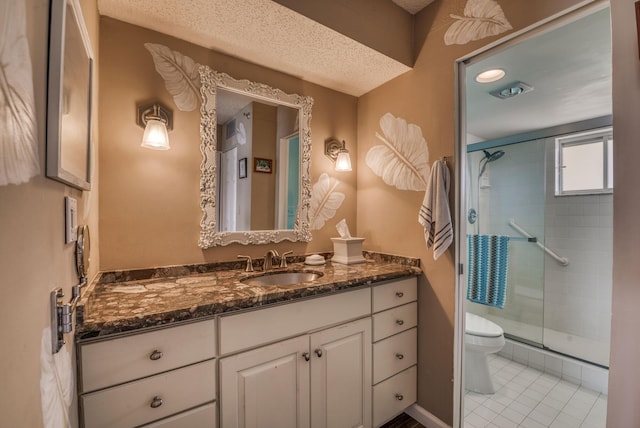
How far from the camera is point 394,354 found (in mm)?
1639

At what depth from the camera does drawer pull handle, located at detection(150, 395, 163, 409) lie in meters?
0.93

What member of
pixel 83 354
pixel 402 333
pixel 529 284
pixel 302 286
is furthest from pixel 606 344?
pixel 83 354

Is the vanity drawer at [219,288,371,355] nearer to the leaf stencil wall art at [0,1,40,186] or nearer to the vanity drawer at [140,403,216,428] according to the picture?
the vanity drawer at [140,403,216,428]

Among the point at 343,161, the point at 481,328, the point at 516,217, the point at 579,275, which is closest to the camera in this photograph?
the point at 343,161

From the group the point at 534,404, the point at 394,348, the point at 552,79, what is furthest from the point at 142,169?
the point at 534,404

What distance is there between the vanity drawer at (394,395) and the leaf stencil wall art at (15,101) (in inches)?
66.1

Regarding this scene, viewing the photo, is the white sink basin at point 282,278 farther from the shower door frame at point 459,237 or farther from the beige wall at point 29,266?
the beige wall at point 29,266

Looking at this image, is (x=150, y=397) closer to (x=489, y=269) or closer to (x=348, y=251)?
(x=348, y=251)

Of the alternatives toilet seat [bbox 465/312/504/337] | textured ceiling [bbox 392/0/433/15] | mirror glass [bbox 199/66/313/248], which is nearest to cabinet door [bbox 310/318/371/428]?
mirror glass [bbox 199/66/313/248]

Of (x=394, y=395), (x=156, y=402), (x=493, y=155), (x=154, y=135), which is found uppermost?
(x=493, y=155)

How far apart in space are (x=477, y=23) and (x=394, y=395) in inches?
81.8

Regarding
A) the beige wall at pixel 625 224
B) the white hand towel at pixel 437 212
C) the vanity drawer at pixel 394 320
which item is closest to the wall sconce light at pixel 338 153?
the white hand towel at pixel 437 212

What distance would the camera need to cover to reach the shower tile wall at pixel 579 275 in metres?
2.29

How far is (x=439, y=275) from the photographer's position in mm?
1652
